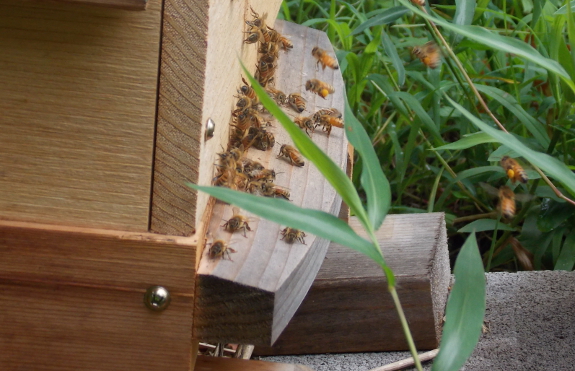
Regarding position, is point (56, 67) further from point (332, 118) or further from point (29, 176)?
point (332, 118)

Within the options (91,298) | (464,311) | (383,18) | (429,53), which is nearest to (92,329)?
(91,298)

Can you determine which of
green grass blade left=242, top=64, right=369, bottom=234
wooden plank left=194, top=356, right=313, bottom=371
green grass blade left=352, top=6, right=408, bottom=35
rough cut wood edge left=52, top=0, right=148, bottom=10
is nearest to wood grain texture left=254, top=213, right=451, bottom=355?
wooden plank left=194, top=356, right=313, bottom=371

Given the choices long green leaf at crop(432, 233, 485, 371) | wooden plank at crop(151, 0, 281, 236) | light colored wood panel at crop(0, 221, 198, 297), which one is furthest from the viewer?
light colored wood panel at crop(0, 221, 198, 297)

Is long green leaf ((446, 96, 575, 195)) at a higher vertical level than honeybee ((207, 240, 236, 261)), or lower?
higher

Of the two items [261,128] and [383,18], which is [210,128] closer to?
[261,128]

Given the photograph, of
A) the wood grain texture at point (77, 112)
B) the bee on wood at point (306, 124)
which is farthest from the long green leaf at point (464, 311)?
the bee on wood at point (306, 124)

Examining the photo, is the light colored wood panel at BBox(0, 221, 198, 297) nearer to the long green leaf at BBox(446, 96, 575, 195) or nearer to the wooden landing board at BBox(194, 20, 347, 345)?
the wooden landing board at BBox(194, 20, 347, 345)

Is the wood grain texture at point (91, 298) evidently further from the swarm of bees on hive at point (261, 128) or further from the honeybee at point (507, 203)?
the honeybee at point (507, 203)
